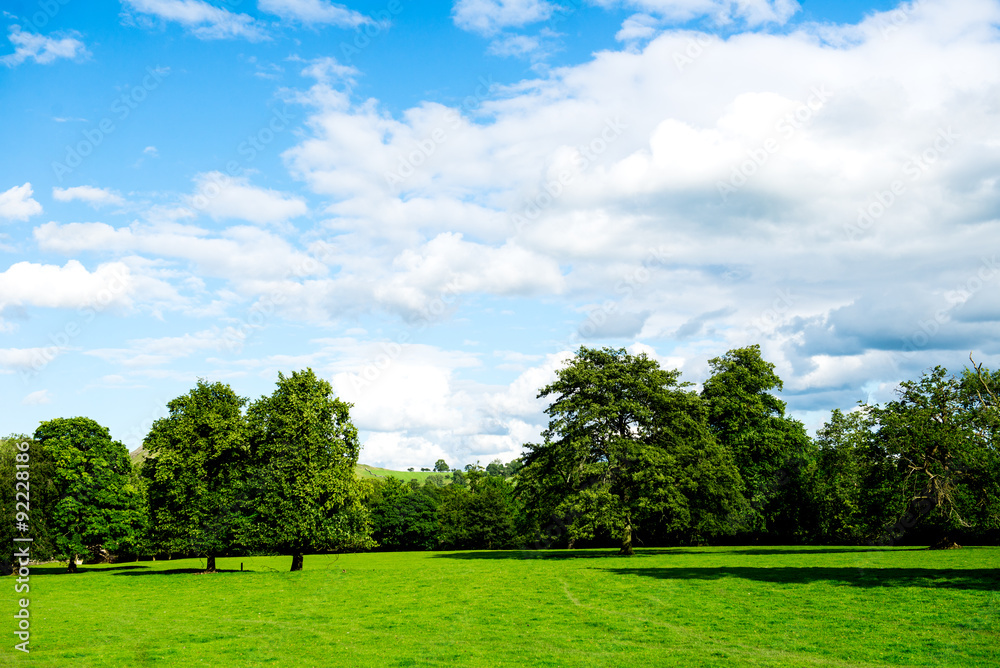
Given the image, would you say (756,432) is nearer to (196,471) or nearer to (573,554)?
(573,554)

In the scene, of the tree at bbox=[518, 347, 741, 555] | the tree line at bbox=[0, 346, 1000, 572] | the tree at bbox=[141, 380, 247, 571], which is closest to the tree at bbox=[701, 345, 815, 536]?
the tree line at bbox=[0, 346, 1000, 572]

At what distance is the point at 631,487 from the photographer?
58.5 meters

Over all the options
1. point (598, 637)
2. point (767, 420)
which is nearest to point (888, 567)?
point (598, 637)

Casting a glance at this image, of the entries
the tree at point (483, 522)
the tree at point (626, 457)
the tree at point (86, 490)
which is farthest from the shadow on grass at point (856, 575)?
the tree at point (483, 522)

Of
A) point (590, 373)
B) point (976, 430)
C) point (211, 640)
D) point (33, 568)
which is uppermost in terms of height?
point (590, 373)

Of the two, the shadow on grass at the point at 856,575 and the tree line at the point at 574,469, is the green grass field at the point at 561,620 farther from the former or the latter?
the tree line at the point at 574,469

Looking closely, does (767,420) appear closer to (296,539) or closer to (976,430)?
(976,430)

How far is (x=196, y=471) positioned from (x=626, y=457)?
117 feet

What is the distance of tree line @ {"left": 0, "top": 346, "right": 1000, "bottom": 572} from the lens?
42.4 m

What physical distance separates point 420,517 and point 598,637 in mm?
95515

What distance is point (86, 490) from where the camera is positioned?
67625 millimetres

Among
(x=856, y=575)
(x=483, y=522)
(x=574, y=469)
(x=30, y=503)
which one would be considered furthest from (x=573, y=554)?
(x=30, y=503)

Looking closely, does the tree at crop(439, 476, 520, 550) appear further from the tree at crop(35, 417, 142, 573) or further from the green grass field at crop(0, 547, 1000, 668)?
the green grass field at crop(0, 547, 1000, 668)

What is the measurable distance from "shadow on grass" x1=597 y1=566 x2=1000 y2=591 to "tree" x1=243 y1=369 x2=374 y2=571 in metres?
23.2
